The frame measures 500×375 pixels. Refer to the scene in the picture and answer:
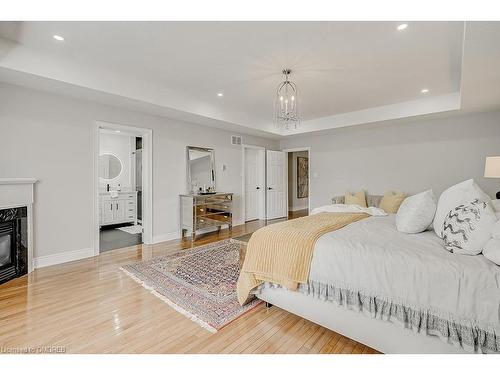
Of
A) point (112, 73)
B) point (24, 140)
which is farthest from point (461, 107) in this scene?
point (24, 140)

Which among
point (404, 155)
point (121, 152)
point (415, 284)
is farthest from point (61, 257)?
point (404, 155)

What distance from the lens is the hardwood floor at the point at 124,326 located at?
171cm

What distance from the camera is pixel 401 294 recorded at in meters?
1.47

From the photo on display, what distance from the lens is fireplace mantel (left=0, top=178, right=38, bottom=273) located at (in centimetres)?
277

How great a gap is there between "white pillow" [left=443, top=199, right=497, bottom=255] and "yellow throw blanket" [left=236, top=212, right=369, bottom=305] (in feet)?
2.74

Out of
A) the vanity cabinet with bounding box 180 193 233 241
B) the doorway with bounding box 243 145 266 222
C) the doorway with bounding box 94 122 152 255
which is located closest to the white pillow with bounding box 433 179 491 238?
the vanity cabinet with bounding box 180 193 233 241

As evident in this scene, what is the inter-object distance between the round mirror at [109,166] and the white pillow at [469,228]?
6.63 meters

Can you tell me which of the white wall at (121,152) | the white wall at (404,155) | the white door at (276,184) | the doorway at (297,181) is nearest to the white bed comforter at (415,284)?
the white wall at (404,155)

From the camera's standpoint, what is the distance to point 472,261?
4.52ft

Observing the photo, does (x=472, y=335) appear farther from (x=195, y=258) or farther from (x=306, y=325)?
(x=195, y=258)

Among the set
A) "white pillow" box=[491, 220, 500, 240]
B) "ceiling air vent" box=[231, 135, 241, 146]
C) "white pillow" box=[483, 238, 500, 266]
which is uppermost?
"ceiling air vent" box=[231, 135, 241, 146]

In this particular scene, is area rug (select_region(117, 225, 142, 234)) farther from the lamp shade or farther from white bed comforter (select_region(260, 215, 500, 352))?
the lamp shade

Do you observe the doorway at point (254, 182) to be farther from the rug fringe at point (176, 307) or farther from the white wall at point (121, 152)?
the rug fringe at point (176, 307)
